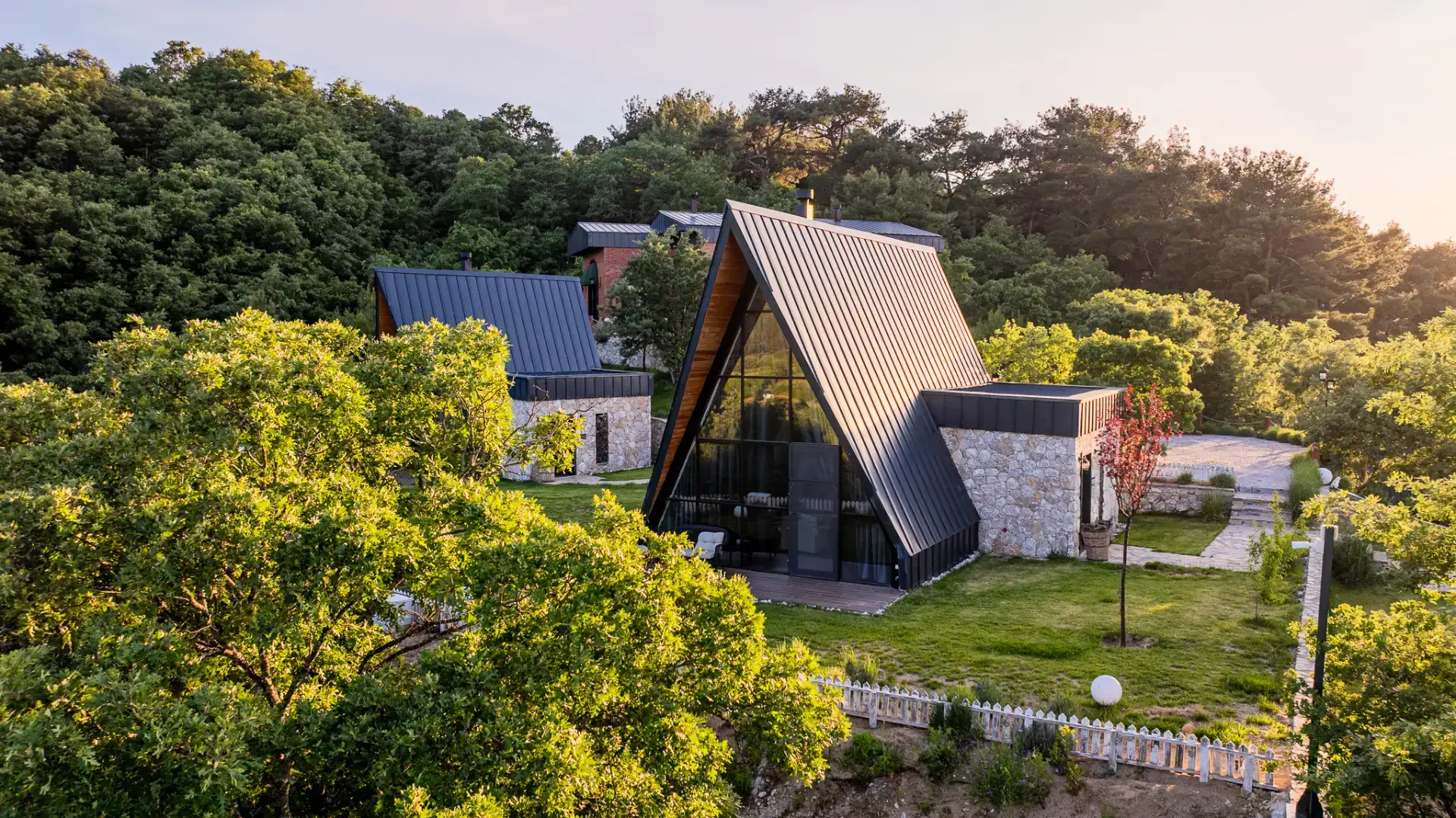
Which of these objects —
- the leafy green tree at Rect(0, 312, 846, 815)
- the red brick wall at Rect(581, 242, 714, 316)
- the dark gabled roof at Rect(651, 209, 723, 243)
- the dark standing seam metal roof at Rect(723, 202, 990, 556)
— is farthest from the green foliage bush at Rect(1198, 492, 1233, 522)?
the red brick wall at Rect(581, 242, 714, 316)

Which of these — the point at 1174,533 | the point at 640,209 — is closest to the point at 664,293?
the point at 640,209

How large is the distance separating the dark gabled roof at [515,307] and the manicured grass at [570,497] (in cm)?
364

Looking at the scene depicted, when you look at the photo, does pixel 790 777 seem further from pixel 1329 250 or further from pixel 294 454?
pixel 1329 250

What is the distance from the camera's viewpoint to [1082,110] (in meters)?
50.7

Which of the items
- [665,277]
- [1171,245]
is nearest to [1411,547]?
[665,277]

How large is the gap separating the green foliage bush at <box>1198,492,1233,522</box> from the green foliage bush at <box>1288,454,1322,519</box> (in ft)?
3.98

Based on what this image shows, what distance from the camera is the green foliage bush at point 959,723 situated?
9273 millimetres

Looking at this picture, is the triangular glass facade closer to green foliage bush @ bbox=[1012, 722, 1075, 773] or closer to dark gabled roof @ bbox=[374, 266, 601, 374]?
green foliage bush @ bbox=[1012, 722, 1075, 773]

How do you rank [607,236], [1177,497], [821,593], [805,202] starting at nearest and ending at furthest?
[821,593]
[805,202]
[1177,497]
[607,236]

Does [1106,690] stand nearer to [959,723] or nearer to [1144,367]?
[959,723]

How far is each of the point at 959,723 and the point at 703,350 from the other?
7.78 meters

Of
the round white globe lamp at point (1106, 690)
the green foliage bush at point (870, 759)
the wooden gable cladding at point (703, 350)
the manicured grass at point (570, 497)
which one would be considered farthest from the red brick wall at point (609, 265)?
the round white globe lamp at point (1106, 690)

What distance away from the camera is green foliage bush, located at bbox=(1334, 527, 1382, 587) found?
1523cm

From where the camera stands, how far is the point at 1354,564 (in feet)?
50.3
